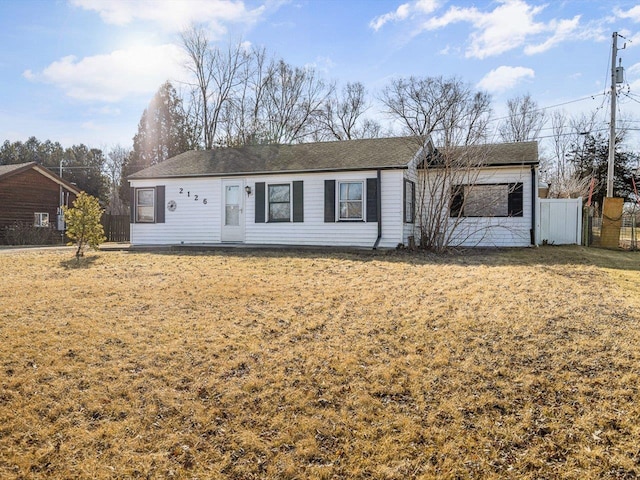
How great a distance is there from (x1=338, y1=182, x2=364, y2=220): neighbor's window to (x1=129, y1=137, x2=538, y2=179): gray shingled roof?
58 cm

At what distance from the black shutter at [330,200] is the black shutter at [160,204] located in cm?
596

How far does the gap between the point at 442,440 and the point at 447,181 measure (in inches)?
438

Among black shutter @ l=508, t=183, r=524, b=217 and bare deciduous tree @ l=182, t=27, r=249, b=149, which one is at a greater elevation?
bare deciduous tree @ l=182, t=27, r=249, b=149

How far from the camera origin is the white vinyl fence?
1431cm

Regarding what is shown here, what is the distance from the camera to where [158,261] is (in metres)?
10.9

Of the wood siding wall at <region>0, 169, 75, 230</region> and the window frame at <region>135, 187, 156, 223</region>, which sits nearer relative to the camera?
the window frame at <region>135, 187, 156, 223</region>

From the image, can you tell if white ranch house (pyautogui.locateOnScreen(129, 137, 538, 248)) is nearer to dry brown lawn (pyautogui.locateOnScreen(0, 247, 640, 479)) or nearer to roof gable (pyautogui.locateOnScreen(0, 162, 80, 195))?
dry brown lawn (pyautogui.locateOnScreen(0, 247, 640, 479))

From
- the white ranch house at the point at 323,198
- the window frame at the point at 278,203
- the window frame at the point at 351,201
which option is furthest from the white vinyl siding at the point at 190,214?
the window frame at the point at 351,201

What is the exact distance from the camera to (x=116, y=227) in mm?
22422

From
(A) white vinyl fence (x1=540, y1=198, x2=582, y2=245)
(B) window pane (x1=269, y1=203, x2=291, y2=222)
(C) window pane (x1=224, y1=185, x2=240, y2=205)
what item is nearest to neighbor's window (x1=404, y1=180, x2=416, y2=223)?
(B) window pane (x1=269, y1=203, x2=291, y2=222)

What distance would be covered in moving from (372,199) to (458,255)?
9.55ft

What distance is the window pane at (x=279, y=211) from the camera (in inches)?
550

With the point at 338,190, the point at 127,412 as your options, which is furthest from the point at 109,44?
the point at 127,412

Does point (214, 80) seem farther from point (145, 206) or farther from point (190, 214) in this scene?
point (190, 214)
